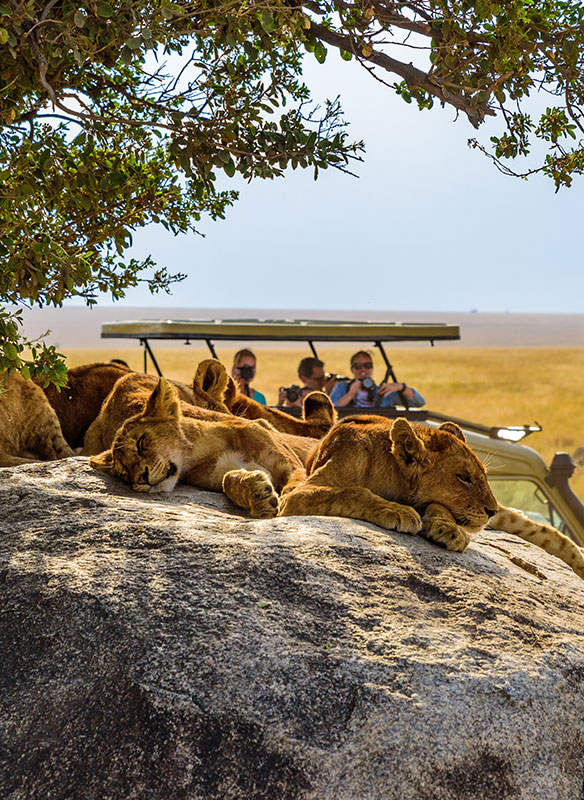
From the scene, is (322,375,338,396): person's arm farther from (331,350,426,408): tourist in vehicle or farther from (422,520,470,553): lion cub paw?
(422,520,470,553): lion cub paw

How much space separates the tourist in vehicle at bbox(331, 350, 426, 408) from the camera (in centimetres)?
1306

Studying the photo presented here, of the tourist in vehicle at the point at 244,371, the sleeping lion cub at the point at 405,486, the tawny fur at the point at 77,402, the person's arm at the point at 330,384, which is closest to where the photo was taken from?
the sleeping lion cub at the point at 405,486

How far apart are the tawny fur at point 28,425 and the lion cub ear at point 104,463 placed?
3.51 feet

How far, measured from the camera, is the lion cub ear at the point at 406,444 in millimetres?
4609

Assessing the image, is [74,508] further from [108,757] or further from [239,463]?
[108,757]

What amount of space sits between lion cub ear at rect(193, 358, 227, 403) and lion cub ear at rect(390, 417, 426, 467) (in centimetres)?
248

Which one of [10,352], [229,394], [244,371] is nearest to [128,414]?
[229,394]

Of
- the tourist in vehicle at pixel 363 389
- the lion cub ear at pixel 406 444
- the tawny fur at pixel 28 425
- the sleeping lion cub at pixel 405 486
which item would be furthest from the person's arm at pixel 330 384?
the lion cub ear at pixel 406 444

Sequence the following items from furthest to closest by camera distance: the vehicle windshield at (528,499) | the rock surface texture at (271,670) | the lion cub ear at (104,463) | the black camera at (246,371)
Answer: the vehicle windshield at (528,499)
the black camera at (246,371)
the lion cub ear at (104,463)
the rock surface texture at (271,670)

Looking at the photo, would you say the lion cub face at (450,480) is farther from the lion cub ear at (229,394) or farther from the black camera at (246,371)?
the black camera at (246,371)

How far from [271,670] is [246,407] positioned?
13.1 ft

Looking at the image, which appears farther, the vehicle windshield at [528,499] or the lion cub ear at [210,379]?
the vehicle windshield at [528,499]

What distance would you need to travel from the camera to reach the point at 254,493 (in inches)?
193

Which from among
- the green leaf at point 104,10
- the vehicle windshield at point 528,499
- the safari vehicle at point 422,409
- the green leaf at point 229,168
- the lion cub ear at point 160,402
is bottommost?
the vehicle windshield at point 528,499
